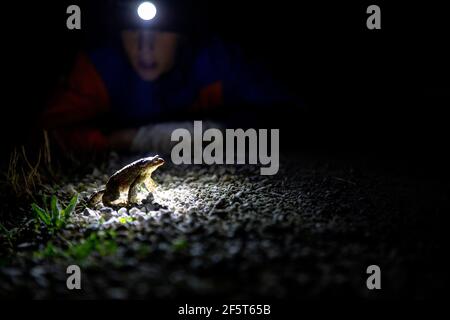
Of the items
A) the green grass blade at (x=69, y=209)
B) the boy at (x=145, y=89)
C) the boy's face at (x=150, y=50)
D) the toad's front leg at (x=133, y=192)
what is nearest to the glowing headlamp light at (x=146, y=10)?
the boy at (x=145, y=89)

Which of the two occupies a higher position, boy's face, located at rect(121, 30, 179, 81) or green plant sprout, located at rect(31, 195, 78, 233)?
boy's face, located at rect(121, 30, 179, 81)

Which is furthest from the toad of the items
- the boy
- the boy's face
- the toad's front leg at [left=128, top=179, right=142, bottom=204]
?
the boy's face

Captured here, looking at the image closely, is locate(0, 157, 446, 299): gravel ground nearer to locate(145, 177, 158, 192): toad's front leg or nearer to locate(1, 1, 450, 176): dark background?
locate(145, 177, 158, 192): toad's front leg

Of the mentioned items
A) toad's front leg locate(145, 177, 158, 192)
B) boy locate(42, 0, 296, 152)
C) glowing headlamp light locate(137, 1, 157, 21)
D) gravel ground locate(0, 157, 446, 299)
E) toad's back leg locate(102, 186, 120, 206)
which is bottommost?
gravel ground locate(0, 157, 446, 299)

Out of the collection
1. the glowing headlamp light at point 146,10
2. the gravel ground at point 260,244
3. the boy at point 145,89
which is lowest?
the gravel ground at point 260,244

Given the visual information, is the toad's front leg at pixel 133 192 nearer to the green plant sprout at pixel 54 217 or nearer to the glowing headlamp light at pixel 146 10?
the green plant sprout at pixel 54 217

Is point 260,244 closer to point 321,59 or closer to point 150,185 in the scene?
point 150,185

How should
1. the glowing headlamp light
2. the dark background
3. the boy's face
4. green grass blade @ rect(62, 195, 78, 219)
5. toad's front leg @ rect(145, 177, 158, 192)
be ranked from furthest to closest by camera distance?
the boy's face
the dark background
the glowing headlamp light
toad's front leg @ rect(145, 177, 158, 192)
green grass blade @ rect(62, 195, 78, 219)
